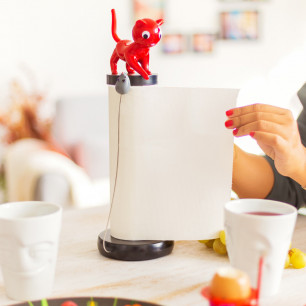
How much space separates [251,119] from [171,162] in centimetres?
13

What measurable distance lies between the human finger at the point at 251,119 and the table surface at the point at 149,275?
20cm

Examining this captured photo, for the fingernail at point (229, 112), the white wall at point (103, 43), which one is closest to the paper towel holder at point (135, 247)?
the fingernail at point (229, 112)

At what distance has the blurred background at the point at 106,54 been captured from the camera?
3057mm

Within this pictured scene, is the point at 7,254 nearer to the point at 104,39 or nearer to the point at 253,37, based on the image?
the point at 104,39

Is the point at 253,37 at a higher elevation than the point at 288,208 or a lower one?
higher

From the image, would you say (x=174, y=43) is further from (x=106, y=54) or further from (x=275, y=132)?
(x=275, y=132)

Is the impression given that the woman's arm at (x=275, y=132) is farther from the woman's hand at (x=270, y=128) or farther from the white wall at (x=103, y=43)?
the white wall at (x=103, y=43)

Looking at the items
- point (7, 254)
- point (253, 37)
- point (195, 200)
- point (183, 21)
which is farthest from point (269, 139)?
point (253, 37)

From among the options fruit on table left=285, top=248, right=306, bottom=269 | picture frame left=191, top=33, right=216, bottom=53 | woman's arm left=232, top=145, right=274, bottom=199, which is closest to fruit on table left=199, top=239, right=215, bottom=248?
fruit on table left=285, top=248, right=306, bottom=269

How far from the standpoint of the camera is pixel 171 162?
0.76 metres

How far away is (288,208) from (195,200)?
0.16 meters

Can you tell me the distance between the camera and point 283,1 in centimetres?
398

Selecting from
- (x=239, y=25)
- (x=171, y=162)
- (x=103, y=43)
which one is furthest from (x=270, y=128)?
(x=239, y=25)

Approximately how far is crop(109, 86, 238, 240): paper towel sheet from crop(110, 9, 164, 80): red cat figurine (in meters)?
0.05
